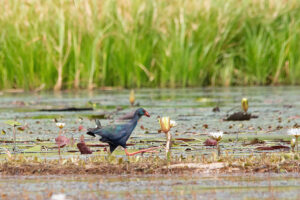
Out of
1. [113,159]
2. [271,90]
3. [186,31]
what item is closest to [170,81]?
[186,31]

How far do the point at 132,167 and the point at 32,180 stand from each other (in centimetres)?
58

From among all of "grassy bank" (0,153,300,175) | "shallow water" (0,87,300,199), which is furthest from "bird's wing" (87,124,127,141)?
"shallow water" (0,87,300,199)

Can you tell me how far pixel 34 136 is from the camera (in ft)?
21.0

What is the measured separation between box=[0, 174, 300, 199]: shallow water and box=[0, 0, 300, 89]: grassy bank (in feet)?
27.8

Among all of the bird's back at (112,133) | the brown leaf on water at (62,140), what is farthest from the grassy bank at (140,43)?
the bird's back at (112,133)

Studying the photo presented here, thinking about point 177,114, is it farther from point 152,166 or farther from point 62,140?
point 152,166

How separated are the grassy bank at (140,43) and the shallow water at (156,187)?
847cm

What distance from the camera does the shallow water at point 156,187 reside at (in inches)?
136

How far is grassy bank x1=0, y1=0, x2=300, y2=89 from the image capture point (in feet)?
41.4

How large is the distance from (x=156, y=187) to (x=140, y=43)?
9.30 meters

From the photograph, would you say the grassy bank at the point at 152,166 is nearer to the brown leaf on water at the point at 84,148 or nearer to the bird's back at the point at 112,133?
the bird's back at the point at 112,133

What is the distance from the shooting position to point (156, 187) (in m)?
3.70

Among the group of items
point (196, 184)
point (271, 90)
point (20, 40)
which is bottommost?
point (196, 184)

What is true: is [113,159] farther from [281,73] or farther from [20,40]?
[281,73]
